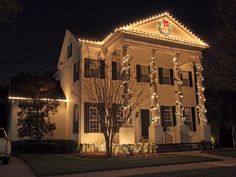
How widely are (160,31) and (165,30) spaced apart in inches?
17.3

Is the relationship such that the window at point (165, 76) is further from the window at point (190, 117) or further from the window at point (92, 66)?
the window at point (92, 66)

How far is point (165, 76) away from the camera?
22.4 meters

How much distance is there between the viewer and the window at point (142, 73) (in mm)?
20953

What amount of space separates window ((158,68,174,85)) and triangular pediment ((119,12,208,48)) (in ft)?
10.9

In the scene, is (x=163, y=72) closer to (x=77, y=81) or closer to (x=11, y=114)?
(x=77, y=81)

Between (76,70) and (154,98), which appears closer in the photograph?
(154,98)

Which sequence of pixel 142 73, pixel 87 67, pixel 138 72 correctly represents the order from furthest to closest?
pixel 142 73 < pixel 138 72 < pixel 87 67

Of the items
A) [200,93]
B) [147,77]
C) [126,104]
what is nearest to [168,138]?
[200,93]

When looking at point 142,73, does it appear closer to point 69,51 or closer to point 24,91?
point 69,51

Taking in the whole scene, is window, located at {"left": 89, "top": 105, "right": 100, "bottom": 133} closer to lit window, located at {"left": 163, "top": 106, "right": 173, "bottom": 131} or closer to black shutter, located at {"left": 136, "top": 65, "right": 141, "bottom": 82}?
black shutter, located at {"left": 136, "top": 65, "right": 141, "bottom": 82}

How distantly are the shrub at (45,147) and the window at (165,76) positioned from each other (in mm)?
8935

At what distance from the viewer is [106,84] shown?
16078 mm

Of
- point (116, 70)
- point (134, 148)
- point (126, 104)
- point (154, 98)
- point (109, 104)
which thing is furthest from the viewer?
point (116, 70)

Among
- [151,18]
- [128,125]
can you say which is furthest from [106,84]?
[151,18]
